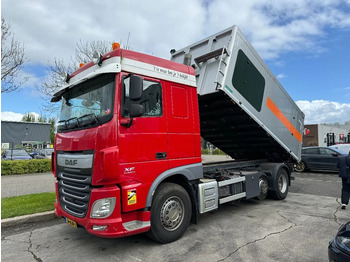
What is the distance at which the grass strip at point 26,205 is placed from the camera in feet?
19.1

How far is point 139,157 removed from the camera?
385cm

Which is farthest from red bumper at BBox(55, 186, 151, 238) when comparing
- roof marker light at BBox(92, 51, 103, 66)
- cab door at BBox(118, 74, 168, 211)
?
roof marker light at BBox(92, 51, 103, 66)

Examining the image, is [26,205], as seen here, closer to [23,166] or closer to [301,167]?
[23,166]

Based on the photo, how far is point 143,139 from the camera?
3.94 meters

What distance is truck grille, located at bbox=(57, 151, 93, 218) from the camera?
367cm

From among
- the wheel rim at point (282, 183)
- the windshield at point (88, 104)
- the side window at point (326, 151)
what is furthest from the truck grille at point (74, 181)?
the side window at point (326, 151)

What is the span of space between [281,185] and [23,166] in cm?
1395

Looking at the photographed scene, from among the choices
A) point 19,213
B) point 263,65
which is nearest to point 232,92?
point 263,65

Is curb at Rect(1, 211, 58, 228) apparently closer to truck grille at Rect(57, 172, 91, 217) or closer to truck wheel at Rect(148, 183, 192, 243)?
truck grille at Rect(57, 172, 91, 217)

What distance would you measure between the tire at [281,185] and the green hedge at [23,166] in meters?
13.5

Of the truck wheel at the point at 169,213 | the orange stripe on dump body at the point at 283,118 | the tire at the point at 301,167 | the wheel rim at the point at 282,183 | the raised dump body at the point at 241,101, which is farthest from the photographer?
the tire at the point at 301,167

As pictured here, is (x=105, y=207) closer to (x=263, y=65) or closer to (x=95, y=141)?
(x=95, y=141)

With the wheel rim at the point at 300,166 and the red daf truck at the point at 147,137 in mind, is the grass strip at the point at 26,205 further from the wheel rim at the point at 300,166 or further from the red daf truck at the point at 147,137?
the wheel rim at the point at 300,166

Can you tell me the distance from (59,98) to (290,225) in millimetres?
5270
